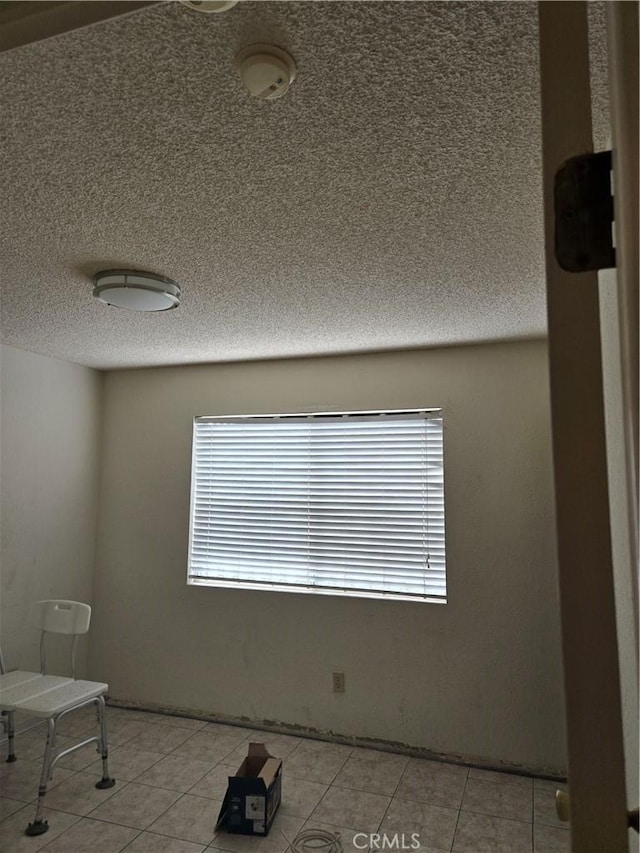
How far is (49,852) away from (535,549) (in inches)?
103

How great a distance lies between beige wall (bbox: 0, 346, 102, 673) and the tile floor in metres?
0.80

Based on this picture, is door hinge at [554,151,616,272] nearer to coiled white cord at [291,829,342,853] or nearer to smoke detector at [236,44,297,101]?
smoke detector at [236,44,297,101]

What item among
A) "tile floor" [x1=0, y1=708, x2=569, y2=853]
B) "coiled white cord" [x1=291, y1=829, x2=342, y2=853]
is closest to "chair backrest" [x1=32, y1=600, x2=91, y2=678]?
"tile floor" [x1=0, y1=708, x2=569, y2=853]

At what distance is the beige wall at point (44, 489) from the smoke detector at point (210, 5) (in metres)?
3.00

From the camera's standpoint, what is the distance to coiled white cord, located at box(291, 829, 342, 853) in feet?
7.52

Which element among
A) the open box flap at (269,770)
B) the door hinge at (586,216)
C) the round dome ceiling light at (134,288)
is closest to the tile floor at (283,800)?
the open box flap at (269,770)

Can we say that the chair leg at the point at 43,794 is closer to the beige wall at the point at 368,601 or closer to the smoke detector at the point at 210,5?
the beige wall at the point at 368,601

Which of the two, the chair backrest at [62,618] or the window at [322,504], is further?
the window at [322,504]

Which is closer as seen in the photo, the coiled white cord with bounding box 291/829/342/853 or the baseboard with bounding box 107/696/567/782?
the coiled white cord with bounding box 291/829/342/853

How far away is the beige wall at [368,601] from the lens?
10.0 ft

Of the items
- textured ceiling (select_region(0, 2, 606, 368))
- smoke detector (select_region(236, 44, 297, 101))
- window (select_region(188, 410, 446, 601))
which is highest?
textured ceiling (select_region(0, 2, 606, 368))

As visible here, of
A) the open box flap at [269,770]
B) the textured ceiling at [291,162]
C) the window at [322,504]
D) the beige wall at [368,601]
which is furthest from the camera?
the window at [322,504]

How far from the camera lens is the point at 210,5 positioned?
0.91 metres

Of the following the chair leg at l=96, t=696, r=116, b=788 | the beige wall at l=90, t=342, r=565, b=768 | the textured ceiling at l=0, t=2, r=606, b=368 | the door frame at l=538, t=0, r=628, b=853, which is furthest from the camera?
the beige wall at l=90, t=342, r=565, b=768
